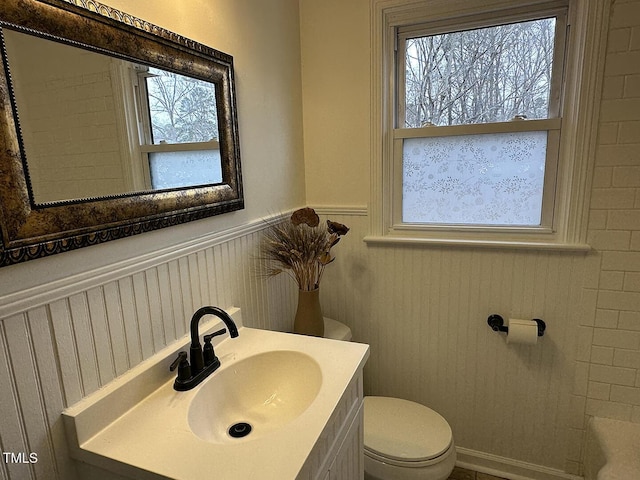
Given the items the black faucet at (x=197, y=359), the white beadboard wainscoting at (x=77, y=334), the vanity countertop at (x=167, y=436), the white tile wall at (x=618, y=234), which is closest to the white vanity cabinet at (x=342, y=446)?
the vanity countertop at (x=167, y=436)

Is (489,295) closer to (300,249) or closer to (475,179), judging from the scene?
Answer: (475,179)

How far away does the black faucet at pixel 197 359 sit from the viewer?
1076 millimetres

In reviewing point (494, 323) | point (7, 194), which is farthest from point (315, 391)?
point (494, 323)

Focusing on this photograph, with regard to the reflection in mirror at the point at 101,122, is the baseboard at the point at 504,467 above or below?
below

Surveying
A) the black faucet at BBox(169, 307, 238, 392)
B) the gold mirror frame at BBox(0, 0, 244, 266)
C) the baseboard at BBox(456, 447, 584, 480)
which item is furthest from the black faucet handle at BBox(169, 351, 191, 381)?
the baseboard at BBox(456, 447, 584, 480)

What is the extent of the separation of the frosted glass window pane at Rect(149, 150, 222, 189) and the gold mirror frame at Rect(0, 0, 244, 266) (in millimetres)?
28

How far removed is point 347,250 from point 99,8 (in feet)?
4.64

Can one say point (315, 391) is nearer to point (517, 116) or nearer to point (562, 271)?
point (562, 271)

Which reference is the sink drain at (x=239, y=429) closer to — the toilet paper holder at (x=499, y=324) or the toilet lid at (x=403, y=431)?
the toilet lid at (x=403, y=431)

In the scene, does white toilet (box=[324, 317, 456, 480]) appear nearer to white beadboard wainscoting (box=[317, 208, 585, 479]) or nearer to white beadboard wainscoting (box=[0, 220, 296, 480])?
white beadboard wainscoting (box=[317, 208, 585, 479])

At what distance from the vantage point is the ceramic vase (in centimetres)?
165

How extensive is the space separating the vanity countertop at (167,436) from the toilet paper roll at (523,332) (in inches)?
36.4

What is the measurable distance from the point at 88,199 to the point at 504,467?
211 cm

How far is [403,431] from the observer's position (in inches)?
62.0
